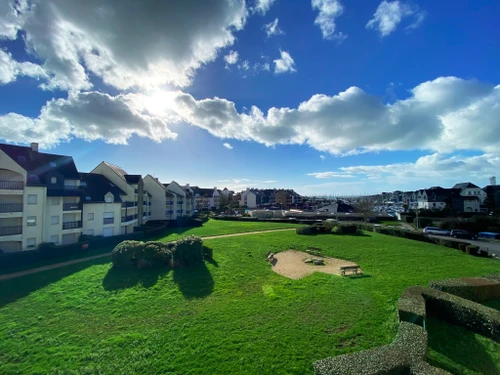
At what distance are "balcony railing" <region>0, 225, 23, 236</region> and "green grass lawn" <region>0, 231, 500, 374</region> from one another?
8827 mm

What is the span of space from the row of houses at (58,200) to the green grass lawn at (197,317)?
9493 mm

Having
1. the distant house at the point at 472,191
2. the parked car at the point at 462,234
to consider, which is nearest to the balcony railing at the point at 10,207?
the parked car at the point at 462,234

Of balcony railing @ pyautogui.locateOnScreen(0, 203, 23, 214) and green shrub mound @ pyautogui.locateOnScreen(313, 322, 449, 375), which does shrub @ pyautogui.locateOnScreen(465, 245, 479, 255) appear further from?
balcony railing @ pyautogui.locateOnScreen(0, 203, 23, 214)

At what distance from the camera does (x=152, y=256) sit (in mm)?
19656

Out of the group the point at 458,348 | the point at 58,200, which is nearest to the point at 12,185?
the point at 58,200

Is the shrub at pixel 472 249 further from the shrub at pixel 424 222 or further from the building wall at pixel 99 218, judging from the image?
the building wall at pixel 99 218

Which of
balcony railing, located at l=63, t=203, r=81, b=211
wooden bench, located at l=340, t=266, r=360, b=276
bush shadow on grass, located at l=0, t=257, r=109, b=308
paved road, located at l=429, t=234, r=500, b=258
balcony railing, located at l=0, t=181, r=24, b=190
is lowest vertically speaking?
paved road, located at l=429, t=234, r=500, b=258

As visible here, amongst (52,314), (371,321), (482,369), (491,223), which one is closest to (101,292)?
(52,314)

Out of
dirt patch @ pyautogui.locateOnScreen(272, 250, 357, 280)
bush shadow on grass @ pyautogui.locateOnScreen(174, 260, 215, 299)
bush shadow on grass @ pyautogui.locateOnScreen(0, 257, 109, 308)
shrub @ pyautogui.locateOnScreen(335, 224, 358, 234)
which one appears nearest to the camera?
bush shadow on grass @ pyautogui.locateOnScreen(174, 260, 215, 299)

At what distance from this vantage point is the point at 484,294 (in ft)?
46.5

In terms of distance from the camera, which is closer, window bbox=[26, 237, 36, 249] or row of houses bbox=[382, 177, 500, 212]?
window bbox=[26, 237, 36, 249]

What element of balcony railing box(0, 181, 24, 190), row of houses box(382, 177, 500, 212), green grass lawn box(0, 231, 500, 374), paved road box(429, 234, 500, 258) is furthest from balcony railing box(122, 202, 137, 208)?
row of houses box(382, 177, 500, 212)

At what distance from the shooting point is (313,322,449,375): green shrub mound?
22.2 feet

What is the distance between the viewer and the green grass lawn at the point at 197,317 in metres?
8.54
